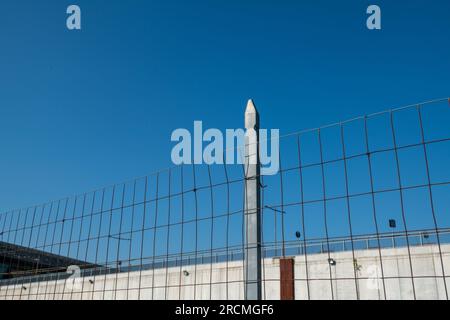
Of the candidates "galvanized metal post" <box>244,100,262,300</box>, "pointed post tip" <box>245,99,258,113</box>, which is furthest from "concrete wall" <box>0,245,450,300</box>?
"pointed post tip" <box>245,99,258,113</box>

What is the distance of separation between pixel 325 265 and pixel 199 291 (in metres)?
4.61

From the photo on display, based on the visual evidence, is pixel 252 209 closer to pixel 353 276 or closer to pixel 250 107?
pixel 250 107

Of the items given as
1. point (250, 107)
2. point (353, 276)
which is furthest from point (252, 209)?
point (353, 276)

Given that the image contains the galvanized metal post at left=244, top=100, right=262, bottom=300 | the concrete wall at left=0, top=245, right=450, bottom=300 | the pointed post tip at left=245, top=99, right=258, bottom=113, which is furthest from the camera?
the concrete wall at left=0, top=245, right=450, bottom=300

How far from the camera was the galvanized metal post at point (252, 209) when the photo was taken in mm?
6237

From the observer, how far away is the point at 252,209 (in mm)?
6637

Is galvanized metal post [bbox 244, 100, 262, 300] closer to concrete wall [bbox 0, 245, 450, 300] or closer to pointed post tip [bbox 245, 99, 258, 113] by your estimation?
pointed post tip [bbox 245, 99, 258, 113]

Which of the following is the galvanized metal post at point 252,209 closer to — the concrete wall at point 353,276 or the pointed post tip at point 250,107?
the pointed post tip at point 250,107

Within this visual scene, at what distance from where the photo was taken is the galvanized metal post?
A: 6.24 meters

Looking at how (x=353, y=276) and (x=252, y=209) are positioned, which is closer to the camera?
(x=252, y=209)

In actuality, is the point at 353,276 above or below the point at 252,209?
below

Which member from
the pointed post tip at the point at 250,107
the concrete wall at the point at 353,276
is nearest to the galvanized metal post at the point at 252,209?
the pointed post tip at the point at 250,107

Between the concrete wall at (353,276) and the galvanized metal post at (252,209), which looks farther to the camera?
the concrete wall at (353,276)
